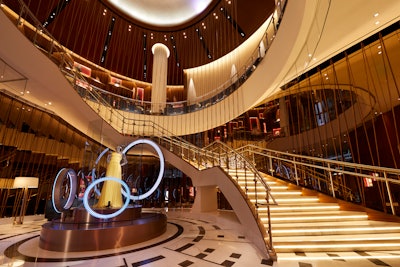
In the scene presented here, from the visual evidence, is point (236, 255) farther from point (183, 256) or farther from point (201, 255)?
point (183, 256)

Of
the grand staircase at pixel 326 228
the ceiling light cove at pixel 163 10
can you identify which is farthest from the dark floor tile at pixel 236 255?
the ceiling light cove at pixel 163 10

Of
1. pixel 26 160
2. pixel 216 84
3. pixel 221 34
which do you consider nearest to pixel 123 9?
pixel 221 34

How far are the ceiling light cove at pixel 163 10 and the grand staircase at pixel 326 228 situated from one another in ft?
35.7

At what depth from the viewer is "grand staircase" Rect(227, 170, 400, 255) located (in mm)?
3191

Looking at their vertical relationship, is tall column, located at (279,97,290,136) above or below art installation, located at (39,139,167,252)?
above

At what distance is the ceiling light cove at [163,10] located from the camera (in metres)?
11.1

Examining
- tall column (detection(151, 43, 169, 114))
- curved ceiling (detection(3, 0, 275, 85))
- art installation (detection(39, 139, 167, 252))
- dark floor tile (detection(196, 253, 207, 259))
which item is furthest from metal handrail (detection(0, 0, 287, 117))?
dark floor tile (detection(196, 253, 207, 259))

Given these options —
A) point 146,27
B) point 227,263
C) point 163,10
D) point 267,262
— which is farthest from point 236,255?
point 146,27

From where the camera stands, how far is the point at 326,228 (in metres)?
3.60

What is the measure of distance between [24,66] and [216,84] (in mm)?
10903

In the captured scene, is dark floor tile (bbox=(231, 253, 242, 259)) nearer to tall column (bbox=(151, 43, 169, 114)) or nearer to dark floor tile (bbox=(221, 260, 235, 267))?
dark floor tile (bbox=(221, 260, 235, 267))

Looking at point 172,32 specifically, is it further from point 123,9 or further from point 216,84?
point 216,84

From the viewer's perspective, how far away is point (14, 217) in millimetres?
6789

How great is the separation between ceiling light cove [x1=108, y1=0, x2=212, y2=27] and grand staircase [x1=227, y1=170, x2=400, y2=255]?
429 inches
